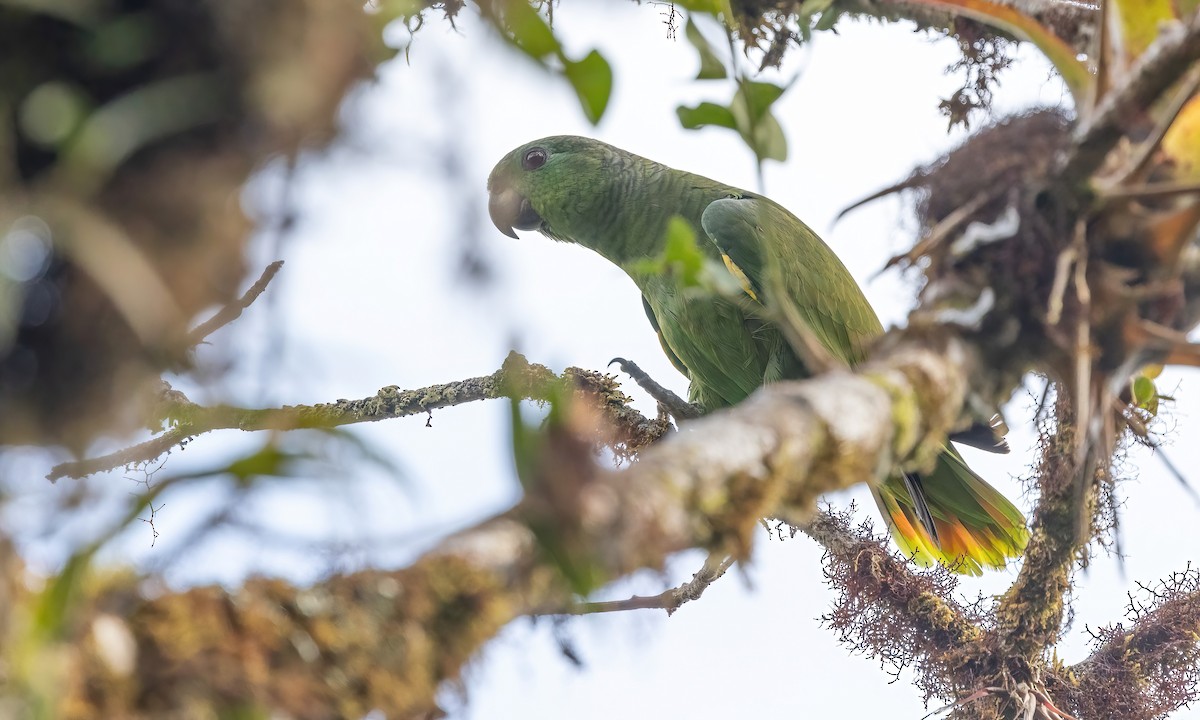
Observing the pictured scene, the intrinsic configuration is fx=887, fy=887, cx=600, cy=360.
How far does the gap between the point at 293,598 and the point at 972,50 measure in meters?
2.14

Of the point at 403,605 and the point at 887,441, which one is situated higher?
the point at 887,441

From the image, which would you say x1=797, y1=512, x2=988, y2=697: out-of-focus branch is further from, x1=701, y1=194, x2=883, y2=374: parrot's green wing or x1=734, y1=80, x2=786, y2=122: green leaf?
x1=734, y1=80, x2=786, y2=122: green leaf

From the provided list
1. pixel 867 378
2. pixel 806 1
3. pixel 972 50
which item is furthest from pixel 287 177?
pixel 972 50

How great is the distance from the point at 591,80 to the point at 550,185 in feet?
8.25

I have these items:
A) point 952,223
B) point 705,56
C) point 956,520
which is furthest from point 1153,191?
point 956,520

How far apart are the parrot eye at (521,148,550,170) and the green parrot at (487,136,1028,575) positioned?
0.07 ft

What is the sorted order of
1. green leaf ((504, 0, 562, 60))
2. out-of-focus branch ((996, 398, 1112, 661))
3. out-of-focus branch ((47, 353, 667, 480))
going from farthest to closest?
1. out-of-focus branch ((47, 353, 667, 480))
2. out-of-focus branch ((996, 398, 1112, 661))
3. green leaf ((504, 0, 562, 60))

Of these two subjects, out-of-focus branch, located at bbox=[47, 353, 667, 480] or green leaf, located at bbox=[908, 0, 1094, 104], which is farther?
out-of-focus branch, located at bbox=[47, 353, 667, 480]

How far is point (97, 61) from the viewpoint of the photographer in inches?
26.8

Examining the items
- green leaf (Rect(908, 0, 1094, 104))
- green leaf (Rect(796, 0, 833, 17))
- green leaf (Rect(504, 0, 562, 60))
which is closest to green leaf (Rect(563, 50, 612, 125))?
green leaf (Rect(504, 0, 562, 60))

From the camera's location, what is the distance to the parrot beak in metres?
3.67

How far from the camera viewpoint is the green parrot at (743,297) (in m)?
2.82

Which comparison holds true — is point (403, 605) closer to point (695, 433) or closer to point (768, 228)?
point (695, 433)

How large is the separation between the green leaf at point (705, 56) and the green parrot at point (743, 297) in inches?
47.3
